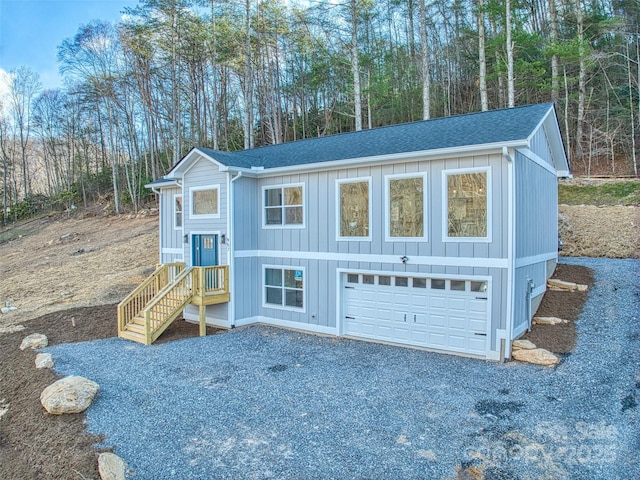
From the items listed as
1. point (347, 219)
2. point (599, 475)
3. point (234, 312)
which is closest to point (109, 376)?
point (234, 312)

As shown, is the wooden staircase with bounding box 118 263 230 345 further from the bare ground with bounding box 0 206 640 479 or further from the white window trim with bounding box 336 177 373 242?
the white window trim with bounding box 336 177 373 242

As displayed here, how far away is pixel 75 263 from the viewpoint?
17625mm

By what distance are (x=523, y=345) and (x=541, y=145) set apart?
4967 millimetres

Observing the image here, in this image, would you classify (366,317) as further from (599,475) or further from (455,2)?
(455,2)

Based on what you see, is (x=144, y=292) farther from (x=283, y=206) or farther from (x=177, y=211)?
(x=283, y=206)

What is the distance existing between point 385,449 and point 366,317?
4608 mm

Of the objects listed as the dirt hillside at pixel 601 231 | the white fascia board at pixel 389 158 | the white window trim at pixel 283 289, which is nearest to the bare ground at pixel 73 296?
the dirt hillside at pixel 601 231

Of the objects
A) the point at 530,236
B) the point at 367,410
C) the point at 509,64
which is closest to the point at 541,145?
the point at 530,236

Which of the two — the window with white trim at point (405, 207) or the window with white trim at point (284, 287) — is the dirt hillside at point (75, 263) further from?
the window with white trim at point (405, 207)

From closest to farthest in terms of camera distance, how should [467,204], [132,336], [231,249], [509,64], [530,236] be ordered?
1. [467,204]
2. [530,236]
3. [132,336]
4. [231,249]
5. [509,64]

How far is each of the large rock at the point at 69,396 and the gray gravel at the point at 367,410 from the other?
0.19 m

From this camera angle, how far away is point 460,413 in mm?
5469

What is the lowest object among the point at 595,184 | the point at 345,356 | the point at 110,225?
the point at 345,356

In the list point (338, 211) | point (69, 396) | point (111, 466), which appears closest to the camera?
point (111, 466)
